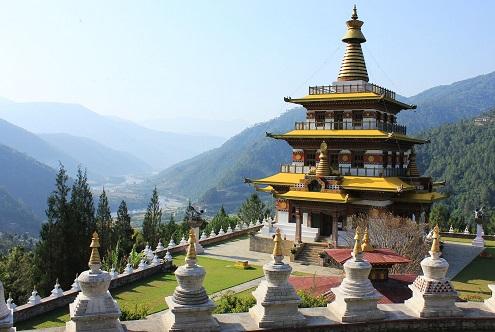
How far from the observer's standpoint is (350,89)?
117 ft

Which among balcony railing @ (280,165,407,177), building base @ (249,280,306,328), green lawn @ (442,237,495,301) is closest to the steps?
balcony railing @ (280,165,407,177)

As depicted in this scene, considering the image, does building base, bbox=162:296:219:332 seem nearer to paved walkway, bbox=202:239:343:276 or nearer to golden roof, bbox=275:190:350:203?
paved walkway, bbox=202:239:343:276

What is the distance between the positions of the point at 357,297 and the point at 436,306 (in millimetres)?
1636

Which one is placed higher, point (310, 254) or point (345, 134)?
point (345, 134)

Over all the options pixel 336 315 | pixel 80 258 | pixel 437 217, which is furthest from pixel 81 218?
pixel 437 217

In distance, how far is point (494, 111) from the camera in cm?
16738

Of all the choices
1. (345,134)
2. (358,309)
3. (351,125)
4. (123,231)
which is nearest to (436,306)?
(358,309)

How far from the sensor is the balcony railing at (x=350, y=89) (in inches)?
1396

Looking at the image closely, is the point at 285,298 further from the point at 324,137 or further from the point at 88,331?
the point at 324,137

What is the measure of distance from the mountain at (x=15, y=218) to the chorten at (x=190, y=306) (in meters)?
169

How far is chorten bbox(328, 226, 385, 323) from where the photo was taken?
8867 mm

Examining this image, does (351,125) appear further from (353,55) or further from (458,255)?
(458,255)

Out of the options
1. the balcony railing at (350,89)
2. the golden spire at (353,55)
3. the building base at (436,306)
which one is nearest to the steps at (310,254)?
the balcony railing at (350,89)

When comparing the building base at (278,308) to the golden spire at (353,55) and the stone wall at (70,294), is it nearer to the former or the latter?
the stone wall at (70,294)
